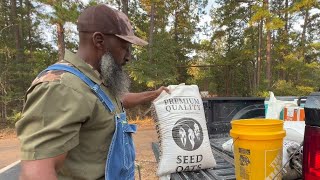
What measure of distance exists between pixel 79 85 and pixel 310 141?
1.04 meters

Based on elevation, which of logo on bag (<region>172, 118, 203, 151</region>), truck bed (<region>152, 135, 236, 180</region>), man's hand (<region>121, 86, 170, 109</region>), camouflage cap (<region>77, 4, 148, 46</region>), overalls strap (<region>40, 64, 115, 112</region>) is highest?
camouflage cap (<region>77, 4, 148, 46</region>)

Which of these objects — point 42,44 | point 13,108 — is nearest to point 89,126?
point 13,108

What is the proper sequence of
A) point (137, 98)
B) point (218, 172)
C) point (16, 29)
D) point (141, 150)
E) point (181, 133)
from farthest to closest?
point (16, 29), point (141, 150), point (137, 98), point (181, 133), point (218, 172)

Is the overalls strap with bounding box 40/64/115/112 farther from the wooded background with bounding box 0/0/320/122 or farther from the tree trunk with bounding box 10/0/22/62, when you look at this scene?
the tree trunk with bounding box 10/0/22/62

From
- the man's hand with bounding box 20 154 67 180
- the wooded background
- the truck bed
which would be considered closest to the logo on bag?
the truck bed

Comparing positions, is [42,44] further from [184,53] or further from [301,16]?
[301,16]

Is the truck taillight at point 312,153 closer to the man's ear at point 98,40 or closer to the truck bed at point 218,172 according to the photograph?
the truck bed at point 218,172

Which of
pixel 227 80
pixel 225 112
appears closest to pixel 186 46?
pixel 227 80

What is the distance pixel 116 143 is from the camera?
1494 mm

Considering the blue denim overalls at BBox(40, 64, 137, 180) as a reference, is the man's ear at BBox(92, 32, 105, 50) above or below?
above

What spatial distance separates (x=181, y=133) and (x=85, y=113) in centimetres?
119

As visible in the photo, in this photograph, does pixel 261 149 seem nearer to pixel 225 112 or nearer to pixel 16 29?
pixel 225 112

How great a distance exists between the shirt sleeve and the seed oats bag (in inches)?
45.5

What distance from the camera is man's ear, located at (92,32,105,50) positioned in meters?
1.50
